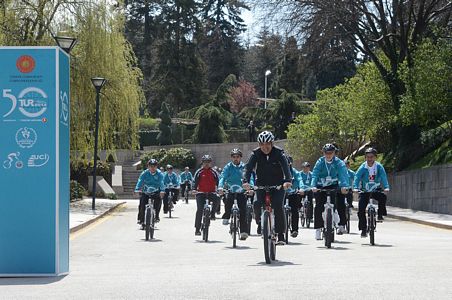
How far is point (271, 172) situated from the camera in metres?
12.5

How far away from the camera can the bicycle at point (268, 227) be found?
12.0 metres

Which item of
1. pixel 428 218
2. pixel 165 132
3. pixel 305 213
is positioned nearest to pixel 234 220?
pixel 305 213

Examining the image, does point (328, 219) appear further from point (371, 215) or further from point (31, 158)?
point (31, 158)

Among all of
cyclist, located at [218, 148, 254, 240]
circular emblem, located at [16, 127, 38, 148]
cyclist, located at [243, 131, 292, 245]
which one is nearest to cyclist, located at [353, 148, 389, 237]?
cyclist, located at [218, 148, 254, 240]

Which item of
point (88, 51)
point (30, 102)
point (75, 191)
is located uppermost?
point (88, 51)

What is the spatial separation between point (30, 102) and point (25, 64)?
49 cm

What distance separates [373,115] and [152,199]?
65.2ft

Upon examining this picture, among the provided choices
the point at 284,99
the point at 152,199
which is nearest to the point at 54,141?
the point at 152,199

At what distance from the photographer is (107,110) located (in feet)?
113

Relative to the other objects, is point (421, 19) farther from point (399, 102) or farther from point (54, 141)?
point (54, 141)

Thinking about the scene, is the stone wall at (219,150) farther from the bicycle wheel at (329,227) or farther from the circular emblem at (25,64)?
the circular emblem at (25,64)

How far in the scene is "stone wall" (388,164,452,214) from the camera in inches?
1175

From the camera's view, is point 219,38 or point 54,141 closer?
point 54,141

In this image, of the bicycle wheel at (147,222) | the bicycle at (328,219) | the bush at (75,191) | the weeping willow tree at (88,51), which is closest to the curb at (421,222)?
the bicycle at (328,219)
